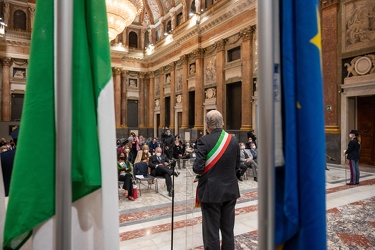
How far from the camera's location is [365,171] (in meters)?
9.30

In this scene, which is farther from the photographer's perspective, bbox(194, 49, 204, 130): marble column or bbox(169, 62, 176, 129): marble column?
bbox(169, 62, 176, 129): marble column

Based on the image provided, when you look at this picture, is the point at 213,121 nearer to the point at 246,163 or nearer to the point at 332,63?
the point at 246,163

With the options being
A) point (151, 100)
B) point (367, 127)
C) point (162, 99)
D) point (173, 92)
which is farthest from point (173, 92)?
point (367, 127)

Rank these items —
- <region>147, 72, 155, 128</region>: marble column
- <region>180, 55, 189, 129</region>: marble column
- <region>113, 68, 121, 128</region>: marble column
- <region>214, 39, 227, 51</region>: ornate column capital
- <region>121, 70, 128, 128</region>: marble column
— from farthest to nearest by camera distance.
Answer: <region>147, 72, 155, 128</region>: marble column → <region>121, 70, 128, 128</region>: marble column → <region>113, 68, 121, 128</region>: marble column → <region>180, 55, 189, 129</region>: marble column → <region>214, 39, 227, 51</region>: ornate column capital

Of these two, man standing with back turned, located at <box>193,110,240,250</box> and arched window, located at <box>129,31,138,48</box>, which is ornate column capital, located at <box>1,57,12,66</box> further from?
man standing with back turned, located at <box>193,110,240,250</box>

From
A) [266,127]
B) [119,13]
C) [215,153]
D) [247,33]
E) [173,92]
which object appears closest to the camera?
[266,127]

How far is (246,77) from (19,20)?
20197 millimetres

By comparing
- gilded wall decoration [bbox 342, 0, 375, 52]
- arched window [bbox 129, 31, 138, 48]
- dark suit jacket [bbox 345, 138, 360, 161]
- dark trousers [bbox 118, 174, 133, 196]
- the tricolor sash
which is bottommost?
dark trousers [bbox 118, 174, 133, 196]

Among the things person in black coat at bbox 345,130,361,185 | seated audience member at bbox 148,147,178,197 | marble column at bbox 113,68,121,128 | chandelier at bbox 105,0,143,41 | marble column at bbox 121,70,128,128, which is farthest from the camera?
marble column at bbox 121,70,128,128

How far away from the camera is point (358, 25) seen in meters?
10.0

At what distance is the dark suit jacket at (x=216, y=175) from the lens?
2.59 metres

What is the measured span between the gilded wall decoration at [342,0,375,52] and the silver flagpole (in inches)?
466

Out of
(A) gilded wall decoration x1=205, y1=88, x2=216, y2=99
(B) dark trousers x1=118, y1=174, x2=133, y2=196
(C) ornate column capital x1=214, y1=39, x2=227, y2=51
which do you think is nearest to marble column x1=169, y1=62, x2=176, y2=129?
(A) gilded wall decoration x1=205, y1=88, x2=216, y2=99

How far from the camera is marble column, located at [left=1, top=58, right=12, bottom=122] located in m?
20.3
